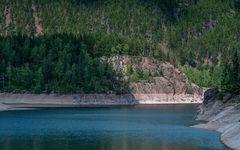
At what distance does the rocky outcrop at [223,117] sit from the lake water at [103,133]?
1907 mm

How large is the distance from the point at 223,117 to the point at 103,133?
21484 mm

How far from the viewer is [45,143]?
101000 millimetres

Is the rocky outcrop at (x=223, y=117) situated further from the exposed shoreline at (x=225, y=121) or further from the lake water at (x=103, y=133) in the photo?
the lake water at (x=103, y=133)

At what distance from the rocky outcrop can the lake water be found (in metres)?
1.91

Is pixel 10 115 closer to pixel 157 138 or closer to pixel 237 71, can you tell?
pixel 237 71

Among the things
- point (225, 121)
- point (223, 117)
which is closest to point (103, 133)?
point (225, 121)

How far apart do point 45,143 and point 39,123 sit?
147ft

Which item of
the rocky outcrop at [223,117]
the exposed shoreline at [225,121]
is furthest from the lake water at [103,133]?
the rocky outcrop at [223,117]

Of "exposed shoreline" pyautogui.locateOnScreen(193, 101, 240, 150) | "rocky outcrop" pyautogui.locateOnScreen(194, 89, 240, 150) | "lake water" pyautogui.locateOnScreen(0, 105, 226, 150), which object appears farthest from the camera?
"rocky outcrop" pyautogui.locateOnScreen(194, 89, 240, 150)

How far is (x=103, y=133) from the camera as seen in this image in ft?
394

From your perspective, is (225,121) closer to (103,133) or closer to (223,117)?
(223,117)

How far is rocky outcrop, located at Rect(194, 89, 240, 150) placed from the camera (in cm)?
10077

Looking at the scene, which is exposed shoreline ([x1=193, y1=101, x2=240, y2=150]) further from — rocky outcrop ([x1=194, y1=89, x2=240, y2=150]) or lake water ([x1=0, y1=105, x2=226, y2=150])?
lake water ([x1=0, y1=105, x2=226, y2=150])

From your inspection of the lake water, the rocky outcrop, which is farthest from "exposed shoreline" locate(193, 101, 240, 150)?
→ the lake water
